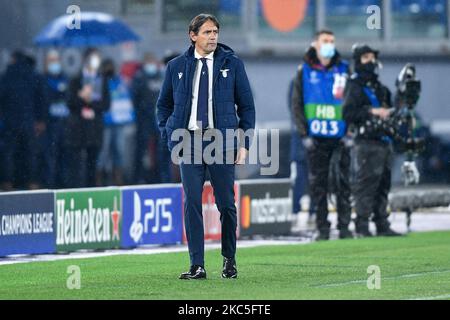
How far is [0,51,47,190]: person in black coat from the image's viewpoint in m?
24.2

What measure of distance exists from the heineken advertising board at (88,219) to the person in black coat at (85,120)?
6.16m

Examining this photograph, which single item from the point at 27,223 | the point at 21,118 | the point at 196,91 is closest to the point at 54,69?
the point at 21,118

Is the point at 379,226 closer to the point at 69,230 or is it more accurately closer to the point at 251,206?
the point at 251,206

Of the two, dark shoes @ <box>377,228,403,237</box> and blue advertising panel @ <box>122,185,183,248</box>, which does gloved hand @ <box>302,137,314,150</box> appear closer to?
dark shoes @ <box>377,228,403,237</box>

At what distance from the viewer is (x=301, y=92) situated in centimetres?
1947

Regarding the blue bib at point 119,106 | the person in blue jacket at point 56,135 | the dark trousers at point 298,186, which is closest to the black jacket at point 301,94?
the dark trousers at point 298,186

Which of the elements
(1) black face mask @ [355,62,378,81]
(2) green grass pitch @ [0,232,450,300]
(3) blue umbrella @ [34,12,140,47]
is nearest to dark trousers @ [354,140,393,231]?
(1) black face mask @ [355,62,378,81]

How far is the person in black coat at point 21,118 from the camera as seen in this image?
79.4ft

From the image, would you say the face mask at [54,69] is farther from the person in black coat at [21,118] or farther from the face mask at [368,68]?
the face mask at [368,68]

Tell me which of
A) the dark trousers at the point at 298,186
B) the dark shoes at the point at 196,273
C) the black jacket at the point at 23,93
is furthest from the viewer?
the black jacket at the point at 23,93

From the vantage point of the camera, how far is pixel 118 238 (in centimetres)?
1839

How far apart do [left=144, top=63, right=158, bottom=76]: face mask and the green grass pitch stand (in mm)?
7735
